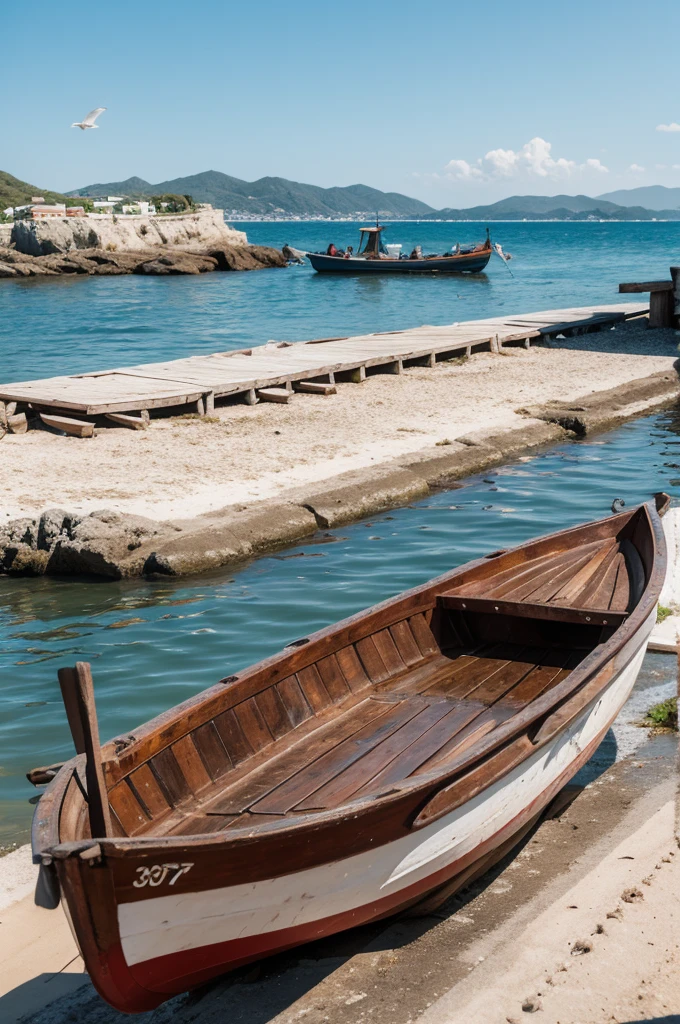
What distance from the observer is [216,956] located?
361 cm

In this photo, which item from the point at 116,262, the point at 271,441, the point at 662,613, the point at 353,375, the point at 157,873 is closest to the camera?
the point at 157,873

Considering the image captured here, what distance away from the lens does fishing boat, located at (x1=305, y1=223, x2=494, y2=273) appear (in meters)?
53.1

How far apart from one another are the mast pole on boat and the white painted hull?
0.35 meters

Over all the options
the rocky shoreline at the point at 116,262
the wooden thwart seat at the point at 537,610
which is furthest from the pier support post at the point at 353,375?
the rocky shoreline at the point at 116,262

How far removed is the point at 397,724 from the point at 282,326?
1157 inches

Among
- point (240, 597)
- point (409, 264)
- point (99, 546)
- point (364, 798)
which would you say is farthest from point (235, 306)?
point (364, 798)

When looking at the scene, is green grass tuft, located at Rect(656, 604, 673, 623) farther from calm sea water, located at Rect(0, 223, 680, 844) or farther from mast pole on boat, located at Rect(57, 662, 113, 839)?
mast pole on boat, located at Rect(57, 662, 113, 839)

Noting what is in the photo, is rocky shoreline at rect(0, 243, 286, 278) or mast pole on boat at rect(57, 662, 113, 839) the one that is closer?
mast pole on boat at rect(57, 662, 113, 839)

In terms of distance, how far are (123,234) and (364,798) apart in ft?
227

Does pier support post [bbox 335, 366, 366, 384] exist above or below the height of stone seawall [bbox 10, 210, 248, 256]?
below

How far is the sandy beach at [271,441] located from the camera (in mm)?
10953

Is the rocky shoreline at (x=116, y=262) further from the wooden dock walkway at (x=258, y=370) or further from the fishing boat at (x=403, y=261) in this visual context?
the wooden dock walkway at (x=258, y=370)

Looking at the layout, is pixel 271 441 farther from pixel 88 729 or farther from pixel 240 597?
pixel 88 729

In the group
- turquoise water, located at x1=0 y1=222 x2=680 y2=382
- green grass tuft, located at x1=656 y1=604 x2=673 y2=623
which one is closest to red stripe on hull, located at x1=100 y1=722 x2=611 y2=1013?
green grass tuft, located at x1=656 y1=604 x2=673 y2=623
